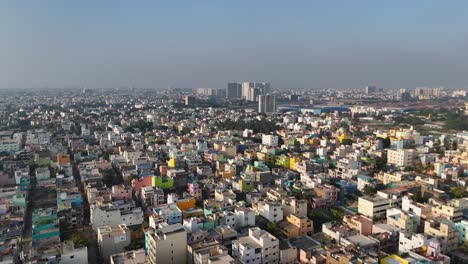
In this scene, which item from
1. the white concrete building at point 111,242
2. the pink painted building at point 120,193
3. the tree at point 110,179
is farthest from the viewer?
the tree at point 110,179

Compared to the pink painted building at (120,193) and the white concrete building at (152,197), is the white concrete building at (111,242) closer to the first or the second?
the white concrete building at (152,197)

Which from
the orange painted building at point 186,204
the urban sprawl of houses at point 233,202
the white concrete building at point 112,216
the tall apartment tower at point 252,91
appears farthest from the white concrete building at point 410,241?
the tall apartment tower at point 252,91

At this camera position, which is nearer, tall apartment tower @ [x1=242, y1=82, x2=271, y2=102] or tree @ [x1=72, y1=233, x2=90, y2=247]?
tree @ [x1=72, y1=233, x2=90, y2=247]

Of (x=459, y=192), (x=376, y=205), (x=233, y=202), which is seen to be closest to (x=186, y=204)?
(x=233, y=202)

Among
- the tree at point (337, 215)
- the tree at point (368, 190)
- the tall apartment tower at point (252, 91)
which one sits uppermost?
the tall apartment tower at point (252, 91)

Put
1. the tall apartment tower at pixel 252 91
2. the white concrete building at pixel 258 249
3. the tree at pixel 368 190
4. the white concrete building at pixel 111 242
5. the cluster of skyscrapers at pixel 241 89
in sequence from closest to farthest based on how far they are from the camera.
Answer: the white concrete building at pixel 258 249
the white concrete building at pixel 111 242
the tree at pixel 368 190
the tall apartment tower at pixel 252 91
the cluster of skyscrapers at pixel 241 89

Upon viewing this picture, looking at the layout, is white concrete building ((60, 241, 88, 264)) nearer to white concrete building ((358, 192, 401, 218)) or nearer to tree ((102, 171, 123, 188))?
tree ((102, 171, 123, 188))

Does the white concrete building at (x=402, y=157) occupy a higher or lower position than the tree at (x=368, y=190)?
higher

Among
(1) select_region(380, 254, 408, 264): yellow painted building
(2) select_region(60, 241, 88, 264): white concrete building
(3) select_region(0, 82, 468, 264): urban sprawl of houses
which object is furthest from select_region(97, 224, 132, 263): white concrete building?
(1) select_region(380, 254, 408, 264): yellow painted building

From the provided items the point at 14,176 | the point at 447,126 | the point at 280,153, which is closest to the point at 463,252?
the point at 280,153
